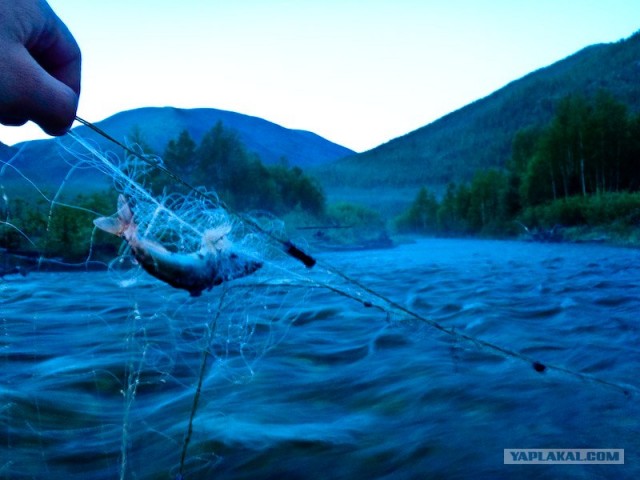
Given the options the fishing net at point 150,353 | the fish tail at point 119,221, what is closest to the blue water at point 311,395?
the fishing net at point 150,353

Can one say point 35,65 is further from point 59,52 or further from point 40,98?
point 59,52

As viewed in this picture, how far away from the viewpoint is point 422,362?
639 centimetres

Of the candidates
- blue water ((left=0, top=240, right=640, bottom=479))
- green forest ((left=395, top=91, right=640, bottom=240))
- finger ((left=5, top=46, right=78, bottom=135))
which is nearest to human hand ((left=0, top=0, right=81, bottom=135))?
finger ((left=5, top=46, right=78, bottom=135))

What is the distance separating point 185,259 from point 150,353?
4.47 metres

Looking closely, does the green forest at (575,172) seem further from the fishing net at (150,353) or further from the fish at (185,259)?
the fish at (185,259)

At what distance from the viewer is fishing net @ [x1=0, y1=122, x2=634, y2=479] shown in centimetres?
375

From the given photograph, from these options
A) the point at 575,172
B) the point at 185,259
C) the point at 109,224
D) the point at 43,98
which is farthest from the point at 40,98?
the point at 575,172

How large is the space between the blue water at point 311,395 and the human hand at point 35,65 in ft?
6.32

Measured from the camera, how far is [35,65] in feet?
5.83

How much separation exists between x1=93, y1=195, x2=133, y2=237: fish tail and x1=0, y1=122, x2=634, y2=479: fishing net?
0.42ft

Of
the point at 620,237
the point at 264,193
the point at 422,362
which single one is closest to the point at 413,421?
the point at 422,362

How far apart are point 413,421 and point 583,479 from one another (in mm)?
1415

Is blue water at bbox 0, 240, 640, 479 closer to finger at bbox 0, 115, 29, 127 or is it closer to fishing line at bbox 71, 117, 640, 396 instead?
fishing line at bbox 71, 117, 640, 396

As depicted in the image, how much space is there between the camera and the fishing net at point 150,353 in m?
3.75
